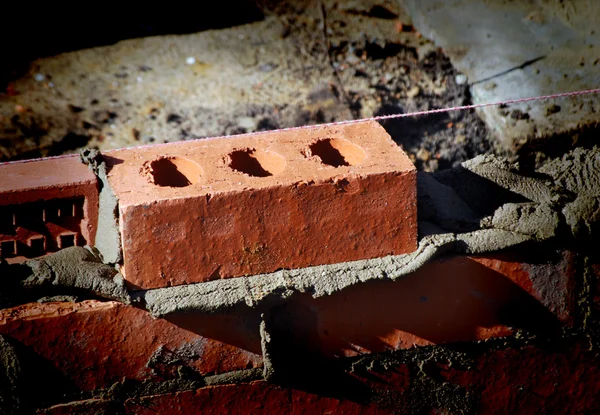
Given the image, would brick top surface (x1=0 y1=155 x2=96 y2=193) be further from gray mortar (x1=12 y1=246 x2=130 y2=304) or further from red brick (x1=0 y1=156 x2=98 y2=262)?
gray mortar (x1=12 y1=246 x2=130 y2=304)

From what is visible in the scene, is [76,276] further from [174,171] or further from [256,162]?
[256,162]

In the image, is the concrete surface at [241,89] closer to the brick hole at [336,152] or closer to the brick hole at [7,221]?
the brick hole at [336,152]

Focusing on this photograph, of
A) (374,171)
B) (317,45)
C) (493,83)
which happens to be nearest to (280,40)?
(317,45)

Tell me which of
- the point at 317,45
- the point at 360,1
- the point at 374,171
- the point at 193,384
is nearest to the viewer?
the point at 374,171

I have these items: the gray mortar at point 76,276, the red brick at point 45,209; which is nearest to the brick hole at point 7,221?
the red brick at point 45,209

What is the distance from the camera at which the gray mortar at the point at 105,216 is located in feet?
8.04

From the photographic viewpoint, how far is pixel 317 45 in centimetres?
564

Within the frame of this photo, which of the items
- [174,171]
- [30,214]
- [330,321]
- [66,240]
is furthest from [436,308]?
[30,214]

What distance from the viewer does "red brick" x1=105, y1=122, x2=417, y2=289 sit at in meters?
2.37

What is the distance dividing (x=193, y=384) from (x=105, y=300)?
1.55 feet

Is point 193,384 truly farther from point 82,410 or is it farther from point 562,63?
point 562,63

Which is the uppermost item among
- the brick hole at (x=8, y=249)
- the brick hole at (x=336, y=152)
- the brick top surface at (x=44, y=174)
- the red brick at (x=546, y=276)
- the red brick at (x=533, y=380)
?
the brick hole at (x=336, y=152)

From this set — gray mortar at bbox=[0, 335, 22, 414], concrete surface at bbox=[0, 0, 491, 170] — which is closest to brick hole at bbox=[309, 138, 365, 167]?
gray mortar at bbox=[0, 335, 22, 414]

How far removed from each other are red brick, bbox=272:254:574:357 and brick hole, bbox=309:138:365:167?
49 cm
